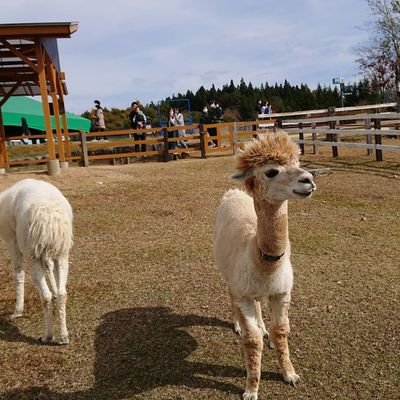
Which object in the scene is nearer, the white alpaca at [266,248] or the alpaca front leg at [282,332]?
the white alpaca at [266,248]

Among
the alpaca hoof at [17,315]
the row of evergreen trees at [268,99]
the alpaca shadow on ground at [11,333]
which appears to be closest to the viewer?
the alpaca shadow on ground at [11,333]

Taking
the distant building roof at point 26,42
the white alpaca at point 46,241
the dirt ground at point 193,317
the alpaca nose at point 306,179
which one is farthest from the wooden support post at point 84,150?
the alpaca nose at point 306,179

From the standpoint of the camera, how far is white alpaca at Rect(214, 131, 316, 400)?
9.67 ft

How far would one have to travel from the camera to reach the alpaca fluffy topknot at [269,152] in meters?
2.99

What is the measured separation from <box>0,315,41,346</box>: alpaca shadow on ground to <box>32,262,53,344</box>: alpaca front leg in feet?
0.39

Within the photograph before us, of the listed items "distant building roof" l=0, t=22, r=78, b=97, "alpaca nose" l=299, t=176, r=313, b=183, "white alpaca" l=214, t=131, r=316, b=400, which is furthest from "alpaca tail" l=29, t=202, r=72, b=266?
"distant building roof" l=0, t=22, r=78, b=97

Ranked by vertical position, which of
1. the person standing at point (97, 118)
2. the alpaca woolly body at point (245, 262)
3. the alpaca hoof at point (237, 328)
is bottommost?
the alpaca hoof at point (237, 328)

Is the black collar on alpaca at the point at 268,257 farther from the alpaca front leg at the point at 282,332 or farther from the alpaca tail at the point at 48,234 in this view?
the alpaca tail at the point at 48,234

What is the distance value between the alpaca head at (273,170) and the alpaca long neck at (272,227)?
7cm

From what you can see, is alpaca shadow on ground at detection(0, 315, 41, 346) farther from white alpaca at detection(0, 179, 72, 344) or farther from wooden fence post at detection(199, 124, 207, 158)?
wooden fence post at detection(199, 124, 207, 158)

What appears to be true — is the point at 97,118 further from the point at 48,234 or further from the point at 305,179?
the point at 305,179

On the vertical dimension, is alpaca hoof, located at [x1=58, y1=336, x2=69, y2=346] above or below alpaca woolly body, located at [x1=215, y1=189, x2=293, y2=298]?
below

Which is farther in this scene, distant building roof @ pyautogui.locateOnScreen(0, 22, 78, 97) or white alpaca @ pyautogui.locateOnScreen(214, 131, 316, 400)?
distant building roof @ pyautogui.locateOnScreen(0, 22, 78, 97)

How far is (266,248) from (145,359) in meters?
1.51
